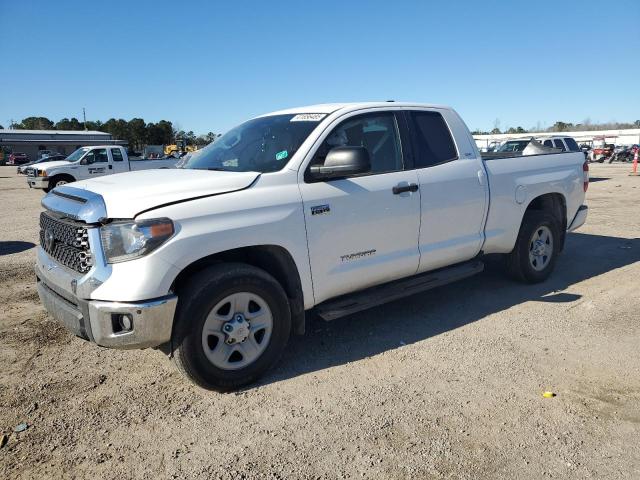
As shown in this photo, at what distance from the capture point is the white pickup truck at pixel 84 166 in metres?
18.0

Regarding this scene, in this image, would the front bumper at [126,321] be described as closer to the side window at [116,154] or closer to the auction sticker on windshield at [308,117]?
the auction sticker on windshield at [308,117]

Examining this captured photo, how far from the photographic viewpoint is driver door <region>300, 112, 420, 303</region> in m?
3.65

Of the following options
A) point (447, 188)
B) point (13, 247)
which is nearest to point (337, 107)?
point (447, 188)

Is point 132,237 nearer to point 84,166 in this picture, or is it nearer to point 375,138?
point 375,138

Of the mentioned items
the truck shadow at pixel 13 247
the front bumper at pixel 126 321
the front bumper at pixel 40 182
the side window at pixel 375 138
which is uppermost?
the front bumper at pixel 40 182

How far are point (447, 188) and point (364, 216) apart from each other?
1036mm

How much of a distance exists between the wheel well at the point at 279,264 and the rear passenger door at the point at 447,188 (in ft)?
4.31

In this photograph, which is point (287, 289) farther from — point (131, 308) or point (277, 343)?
point (131, 308)

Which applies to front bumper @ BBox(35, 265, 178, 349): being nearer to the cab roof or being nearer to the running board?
the running board

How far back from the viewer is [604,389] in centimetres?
331

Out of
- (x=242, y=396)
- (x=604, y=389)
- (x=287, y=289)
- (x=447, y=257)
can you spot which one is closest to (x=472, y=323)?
(x=447, y=257)

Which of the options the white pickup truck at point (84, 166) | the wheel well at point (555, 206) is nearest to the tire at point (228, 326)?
the wheel well at point (555, 206)

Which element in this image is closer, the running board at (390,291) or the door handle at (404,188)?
the running board at (390,291)

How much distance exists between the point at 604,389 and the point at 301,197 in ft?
8.10
